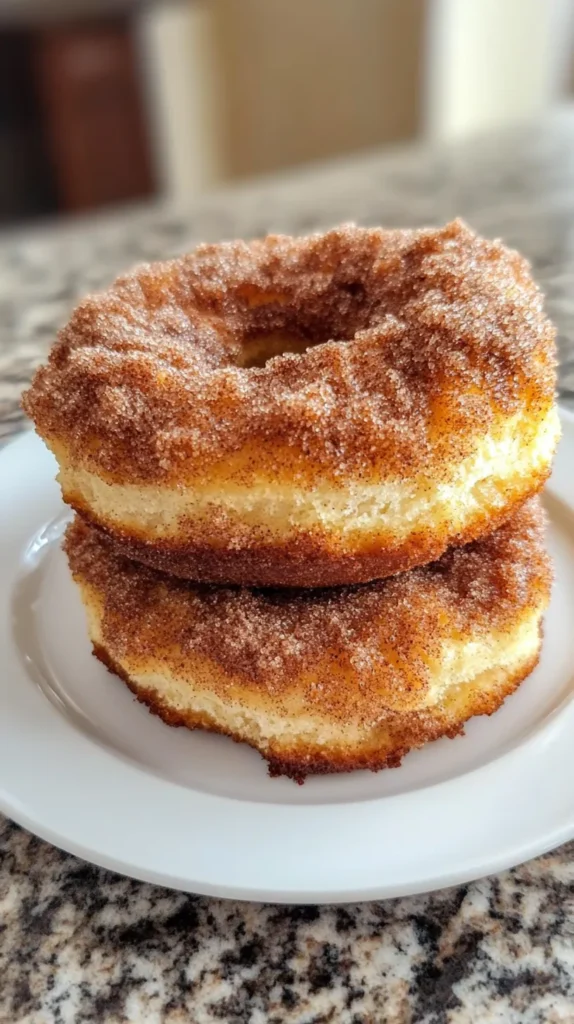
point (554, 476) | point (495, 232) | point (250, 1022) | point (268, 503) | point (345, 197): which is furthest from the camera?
point (345, 197)

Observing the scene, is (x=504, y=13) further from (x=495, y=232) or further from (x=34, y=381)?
(x=34, y=381)

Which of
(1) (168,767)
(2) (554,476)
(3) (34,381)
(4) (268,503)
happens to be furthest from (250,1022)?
(2) (554,476)

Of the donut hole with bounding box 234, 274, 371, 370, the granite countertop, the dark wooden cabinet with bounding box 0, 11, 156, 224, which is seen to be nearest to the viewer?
the granite countertop

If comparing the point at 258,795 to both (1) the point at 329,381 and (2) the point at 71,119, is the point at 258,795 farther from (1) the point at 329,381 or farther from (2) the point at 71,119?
(2) the point at 71,119

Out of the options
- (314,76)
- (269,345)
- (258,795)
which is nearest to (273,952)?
(258,795)

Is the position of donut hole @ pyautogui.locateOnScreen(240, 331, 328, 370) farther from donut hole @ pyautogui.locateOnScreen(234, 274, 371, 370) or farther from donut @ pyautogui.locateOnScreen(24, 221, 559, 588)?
donut @ pyautogui.locateOnScreen(24, 221, 559, 588)

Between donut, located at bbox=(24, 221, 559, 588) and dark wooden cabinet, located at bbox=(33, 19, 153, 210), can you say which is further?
dark wooden cabinet, located at bbox=(33, 19, 153, 210)

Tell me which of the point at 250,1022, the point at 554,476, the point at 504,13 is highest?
the point at 504,13

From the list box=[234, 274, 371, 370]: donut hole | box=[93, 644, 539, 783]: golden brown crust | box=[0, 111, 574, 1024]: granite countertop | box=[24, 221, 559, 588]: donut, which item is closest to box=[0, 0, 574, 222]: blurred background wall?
box=[234, 274, 371, 370]: donut hole
